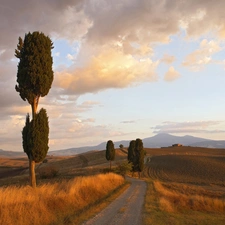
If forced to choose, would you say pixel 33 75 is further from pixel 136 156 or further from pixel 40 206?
pixel 136 156

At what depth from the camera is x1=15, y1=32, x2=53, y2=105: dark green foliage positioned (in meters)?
21.0

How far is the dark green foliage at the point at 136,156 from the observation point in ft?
205

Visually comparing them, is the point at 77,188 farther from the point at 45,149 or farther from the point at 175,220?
the point at 175,220

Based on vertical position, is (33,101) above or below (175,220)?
above

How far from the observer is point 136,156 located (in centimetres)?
6294

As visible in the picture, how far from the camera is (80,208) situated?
16547mm

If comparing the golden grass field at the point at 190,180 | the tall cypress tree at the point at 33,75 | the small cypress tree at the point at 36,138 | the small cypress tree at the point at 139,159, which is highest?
the tall cypress tree at the point at 33,75

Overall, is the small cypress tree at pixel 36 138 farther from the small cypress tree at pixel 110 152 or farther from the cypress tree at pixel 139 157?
the small cypress tree at pixel 110 152

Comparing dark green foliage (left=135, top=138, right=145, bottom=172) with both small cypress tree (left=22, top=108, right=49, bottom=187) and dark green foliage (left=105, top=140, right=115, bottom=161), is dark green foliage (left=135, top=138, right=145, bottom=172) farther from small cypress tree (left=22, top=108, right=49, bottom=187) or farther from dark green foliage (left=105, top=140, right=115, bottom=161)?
small cypress tree (left=22, top=108, right=49, bottom=187)

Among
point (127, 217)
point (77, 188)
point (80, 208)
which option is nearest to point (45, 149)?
point (77, 188)

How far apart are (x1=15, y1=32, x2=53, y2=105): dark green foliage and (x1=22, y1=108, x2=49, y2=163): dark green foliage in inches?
74.9

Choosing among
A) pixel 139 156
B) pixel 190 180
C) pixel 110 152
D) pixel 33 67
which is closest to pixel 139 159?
pixel 139 156

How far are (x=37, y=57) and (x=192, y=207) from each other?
17.5 metres

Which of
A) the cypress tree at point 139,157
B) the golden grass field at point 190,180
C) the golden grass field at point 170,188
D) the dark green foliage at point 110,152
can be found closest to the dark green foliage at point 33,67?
the golden grass field at point 170,188
